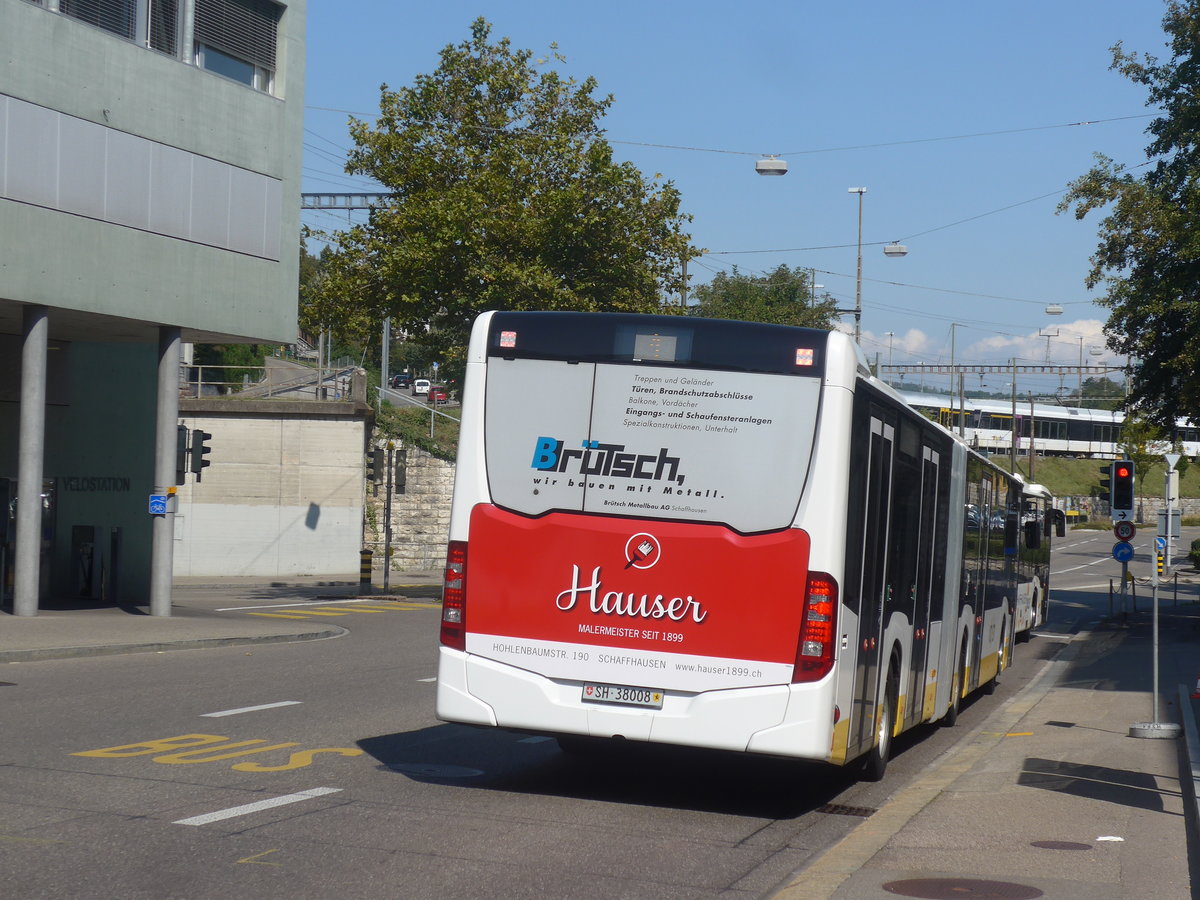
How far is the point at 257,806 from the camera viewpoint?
28.3 ft

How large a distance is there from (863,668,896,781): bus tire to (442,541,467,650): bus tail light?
3229mm

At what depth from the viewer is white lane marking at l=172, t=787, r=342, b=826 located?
8170 mm

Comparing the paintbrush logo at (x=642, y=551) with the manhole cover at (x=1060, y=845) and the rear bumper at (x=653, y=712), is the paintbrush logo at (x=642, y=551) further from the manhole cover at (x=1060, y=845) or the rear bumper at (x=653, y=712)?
the manhole cover at (x=1060, y=845)

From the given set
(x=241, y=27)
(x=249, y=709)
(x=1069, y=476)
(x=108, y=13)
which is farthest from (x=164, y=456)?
(x=1069, y=476)

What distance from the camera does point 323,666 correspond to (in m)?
18.4

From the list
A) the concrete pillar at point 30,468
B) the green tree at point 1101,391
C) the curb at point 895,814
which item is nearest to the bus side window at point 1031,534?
the curb at point 895,814

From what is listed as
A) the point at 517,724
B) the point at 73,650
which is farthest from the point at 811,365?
the point at 73,650

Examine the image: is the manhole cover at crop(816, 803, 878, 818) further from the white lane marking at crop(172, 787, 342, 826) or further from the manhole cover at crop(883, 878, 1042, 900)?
the white lane marking at crop(172, 787, 342, 826)

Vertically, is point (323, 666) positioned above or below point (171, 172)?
below

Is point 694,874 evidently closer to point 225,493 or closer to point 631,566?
point 631,566

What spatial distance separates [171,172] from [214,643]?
30.5 feet

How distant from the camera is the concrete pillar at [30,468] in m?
24.4

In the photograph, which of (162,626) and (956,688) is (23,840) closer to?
(956,688)

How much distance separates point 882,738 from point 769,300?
263ft
